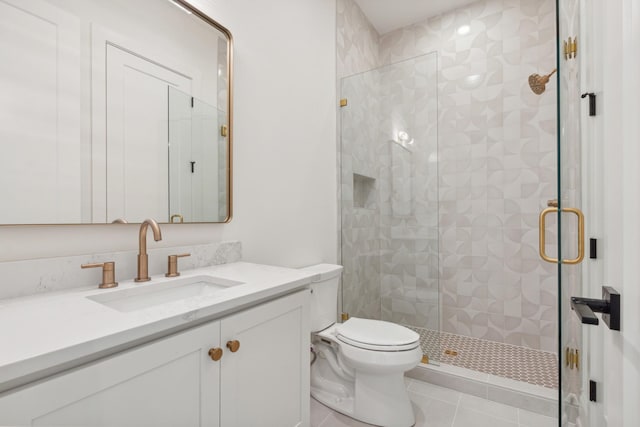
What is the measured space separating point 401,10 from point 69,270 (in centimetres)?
300

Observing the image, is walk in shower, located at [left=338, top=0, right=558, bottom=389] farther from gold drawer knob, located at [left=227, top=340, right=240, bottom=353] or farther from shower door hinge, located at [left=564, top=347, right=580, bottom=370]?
gold drawer knob, located at [left=227, top=340, right=240, bottom=353]

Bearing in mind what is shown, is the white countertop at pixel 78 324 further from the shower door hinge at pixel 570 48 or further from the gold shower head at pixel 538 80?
the gold shower head at pixel 538 80

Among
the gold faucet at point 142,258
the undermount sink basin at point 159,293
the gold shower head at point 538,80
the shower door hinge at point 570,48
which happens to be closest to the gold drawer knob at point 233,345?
the undermount sink basin at point 159,293

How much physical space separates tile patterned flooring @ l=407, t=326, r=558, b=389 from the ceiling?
2.62 m

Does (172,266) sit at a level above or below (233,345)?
above

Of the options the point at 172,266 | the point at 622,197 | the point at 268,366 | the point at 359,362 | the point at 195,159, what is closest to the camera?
the point at 622,197

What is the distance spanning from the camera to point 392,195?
238cm

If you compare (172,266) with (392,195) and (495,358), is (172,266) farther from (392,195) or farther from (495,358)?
(495,358)

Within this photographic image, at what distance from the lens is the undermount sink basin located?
99cm

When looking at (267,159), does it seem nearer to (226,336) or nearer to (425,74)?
(226,336)

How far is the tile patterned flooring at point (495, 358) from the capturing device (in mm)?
2015

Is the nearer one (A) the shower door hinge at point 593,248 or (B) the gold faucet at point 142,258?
(A) the shower door hinge at point 593,248

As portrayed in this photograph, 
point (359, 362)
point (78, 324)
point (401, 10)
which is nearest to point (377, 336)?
point (359, 362)

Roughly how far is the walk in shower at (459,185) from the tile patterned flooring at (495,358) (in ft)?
0.05
